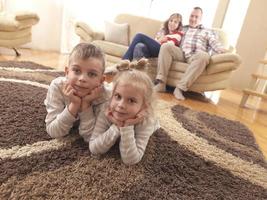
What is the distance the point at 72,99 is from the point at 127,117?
0.22 m

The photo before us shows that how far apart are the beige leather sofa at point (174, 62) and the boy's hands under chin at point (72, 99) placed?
4.75 ft

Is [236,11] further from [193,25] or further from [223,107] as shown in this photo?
[223,107]

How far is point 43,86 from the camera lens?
5.69 ft

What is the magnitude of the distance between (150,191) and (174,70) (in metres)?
1.95

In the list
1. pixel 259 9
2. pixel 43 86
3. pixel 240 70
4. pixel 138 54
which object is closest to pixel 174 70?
pixel 138 54

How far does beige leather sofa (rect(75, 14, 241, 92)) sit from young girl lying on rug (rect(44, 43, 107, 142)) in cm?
138

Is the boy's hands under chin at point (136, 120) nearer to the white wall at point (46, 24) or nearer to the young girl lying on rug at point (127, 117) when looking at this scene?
the young girl lying on rug at point (127, 117)

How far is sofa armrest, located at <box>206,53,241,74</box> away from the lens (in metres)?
2.48

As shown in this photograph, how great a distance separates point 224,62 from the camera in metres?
2.52

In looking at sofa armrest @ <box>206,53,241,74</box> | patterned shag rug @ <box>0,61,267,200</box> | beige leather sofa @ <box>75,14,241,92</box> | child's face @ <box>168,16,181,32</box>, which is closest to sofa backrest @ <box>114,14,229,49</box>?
beige leather sofa @ <box>75,14,241,92</box>

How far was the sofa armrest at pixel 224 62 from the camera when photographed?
8.13ft

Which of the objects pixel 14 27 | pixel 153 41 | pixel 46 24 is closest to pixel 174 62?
pixel 153 41

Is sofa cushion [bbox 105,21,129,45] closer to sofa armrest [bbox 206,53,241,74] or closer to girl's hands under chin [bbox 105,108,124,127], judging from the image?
sofa armrest [bbox 206,53,241,74]

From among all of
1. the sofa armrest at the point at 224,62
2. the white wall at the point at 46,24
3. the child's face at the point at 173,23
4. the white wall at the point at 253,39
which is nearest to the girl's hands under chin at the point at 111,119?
the sofa armrest at the point at 224,62
